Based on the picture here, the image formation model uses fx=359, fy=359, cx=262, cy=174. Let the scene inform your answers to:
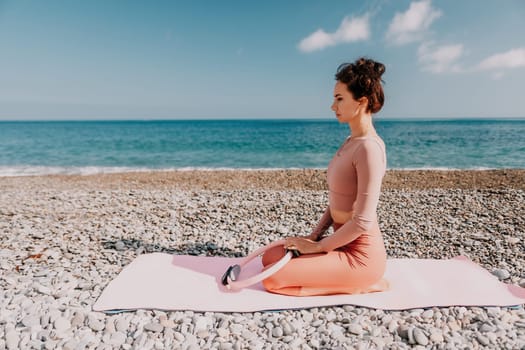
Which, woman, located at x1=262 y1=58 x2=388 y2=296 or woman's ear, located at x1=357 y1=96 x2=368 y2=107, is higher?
woman's ear, located at x1=357 y1=96 x2=368 y2=107

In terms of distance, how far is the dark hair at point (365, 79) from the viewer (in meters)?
2.77

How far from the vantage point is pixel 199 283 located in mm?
3486

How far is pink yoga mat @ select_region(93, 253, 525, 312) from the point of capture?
3064 millimetres

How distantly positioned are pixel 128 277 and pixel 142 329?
91 cm

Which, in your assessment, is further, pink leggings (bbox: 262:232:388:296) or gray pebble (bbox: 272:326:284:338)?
pink leggings (bbox: 262:232:388:296)

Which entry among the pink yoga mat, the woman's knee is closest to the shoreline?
the pink yoga mat

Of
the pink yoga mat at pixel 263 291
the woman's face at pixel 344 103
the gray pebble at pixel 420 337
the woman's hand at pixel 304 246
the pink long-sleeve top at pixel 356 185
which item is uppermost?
the woman's face at pixel 344 103

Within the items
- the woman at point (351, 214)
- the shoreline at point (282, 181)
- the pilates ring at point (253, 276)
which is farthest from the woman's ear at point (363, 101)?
the shoreline at point (282, 181)

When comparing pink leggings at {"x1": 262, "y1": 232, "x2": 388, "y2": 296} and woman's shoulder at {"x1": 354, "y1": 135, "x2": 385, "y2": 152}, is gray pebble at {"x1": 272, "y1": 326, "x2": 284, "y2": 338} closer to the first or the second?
pink leggings at {"x1": 262, "y1": 232, "x2": 388, "y2": 296}

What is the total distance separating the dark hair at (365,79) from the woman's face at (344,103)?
0.04 meters

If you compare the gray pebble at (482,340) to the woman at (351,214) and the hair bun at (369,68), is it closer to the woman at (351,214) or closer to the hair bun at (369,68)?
the woman at (351,214)

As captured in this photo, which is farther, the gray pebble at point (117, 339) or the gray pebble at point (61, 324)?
the gray pebble at point (61, 324)

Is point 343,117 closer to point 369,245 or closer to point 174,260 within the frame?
point 369,245

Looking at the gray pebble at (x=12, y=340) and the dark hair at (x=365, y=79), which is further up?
the dark hair at (x=365, y=79)
